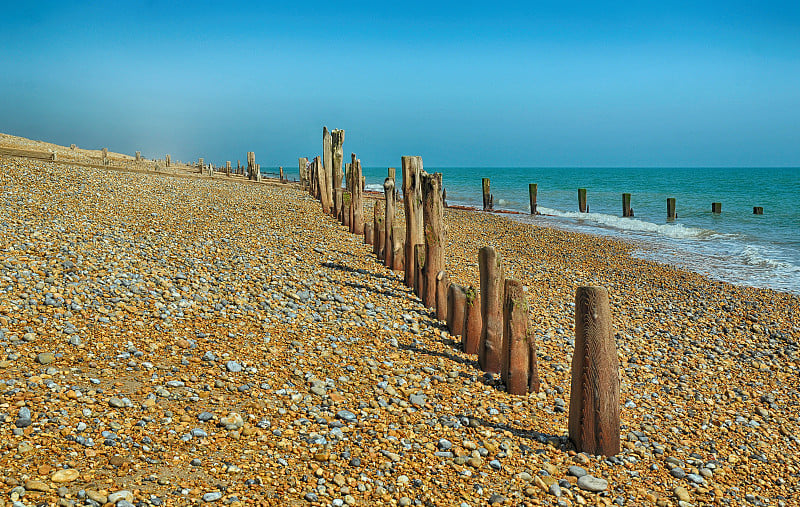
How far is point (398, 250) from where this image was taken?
1189cm

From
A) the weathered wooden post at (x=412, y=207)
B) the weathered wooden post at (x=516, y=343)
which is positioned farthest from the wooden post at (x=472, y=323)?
the weathered wooden post at (x=412, y=207)

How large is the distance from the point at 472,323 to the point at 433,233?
2.31 meters

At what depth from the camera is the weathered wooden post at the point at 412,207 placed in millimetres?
10305

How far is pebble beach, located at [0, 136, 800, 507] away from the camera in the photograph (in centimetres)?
435

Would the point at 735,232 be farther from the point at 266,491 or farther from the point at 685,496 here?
the point at 266,491

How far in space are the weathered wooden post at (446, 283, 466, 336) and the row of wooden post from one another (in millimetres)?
14

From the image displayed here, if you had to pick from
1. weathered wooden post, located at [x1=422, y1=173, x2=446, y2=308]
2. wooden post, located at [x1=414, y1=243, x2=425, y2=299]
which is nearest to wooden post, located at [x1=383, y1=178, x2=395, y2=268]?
wooden post, located at [x1=414, y1=243, x2=425, y2=299]

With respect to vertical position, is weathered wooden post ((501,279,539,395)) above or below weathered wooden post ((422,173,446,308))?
below

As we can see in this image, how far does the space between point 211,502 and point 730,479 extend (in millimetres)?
4477

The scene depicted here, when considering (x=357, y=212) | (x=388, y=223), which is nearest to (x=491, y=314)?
(x=388, y=223)

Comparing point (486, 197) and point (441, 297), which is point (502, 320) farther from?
point (486, 197)

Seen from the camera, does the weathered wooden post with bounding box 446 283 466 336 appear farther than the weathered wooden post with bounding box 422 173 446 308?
No

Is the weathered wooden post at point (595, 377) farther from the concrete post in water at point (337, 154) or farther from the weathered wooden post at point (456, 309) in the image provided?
the concrete post in water at point (337, 154)

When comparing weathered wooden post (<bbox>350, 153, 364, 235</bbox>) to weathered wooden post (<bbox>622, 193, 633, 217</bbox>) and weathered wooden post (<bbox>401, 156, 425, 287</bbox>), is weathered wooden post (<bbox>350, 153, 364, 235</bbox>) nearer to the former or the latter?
weathered wooden post (<bbox>401, 156, 425, 287</bbox>)
